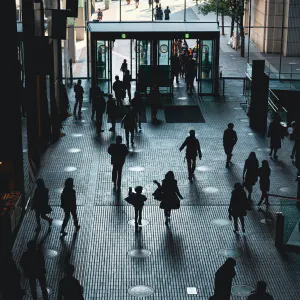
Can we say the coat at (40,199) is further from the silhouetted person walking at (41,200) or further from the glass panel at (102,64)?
the glass panel at (102,64)

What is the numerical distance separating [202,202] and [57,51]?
11.1m

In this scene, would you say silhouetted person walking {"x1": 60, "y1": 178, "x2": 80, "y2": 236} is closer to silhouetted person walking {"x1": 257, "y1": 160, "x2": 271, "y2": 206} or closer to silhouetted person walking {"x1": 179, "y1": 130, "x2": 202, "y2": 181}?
silhouetted person walking {"x1": 257, "y1": 160, "x2": 271, "y2": 206}

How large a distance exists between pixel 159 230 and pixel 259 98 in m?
10.8

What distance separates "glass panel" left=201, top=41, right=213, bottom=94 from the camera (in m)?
33.3

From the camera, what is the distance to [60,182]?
69.3 ft

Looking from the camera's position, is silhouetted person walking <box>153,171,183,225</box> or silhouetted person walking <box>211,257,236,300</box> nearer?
silhouetted person walking <box>211,257,236,300</box>

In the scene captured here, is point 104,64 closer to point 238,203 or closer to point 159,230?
point 159,230

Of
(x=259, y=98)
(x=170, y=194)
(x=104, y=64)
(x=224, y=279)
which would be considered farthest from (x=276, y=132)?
(x=104, y=64)

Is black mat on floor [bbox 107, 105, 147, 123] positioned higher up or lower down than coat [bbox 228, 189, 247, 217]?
lower down

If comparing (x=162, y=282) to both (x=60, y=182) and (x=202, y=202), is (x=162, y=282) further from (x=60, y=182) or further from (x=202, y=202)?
(x=60, y=182)

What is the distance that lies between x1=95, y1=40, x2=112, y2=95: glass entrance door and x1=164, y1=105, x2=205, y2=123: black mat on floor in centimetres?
364

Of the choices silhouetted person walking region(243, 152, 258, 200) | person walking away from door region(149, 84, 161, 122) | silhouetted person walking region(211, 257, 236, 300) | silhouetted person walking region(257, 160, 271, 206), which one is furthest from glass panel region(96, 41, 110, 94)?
silhouetted person walking region(211, 257, 236, 300)

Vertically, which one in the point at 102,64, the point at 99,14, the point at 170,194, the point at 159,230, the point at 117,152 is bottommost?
the point at 159,230

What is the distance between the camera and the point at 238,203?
670 inches
